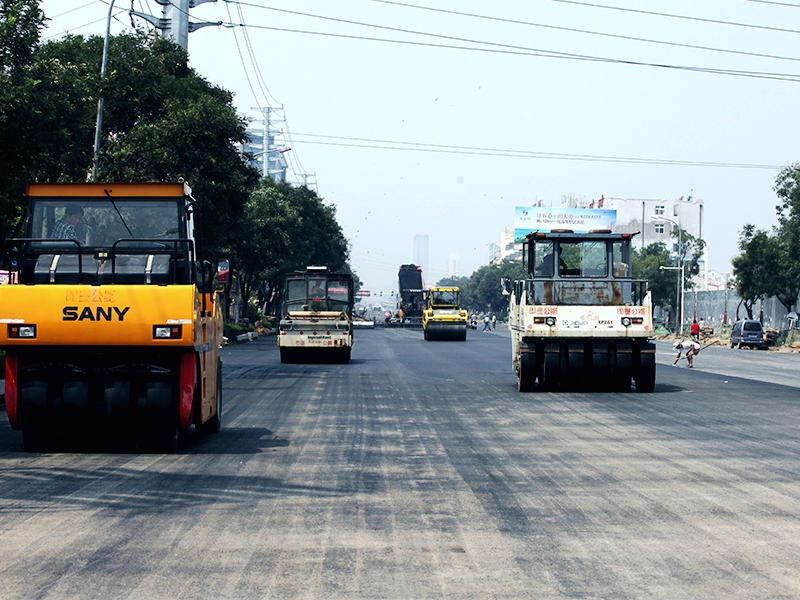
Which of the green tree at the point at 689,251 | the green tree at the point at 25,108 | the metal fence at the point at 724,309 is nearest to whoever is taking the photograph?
the green tree at the point at 25,108

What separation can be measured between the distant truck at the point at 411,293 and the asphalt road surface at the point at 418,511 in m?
74.1

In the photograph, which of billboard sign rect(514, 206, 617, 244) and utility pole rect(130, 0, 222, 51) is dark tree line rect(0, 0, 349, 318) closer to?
utility pole rect(130, 0, 222, 51)

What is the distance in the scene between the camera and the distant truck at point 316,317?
32.3 meters

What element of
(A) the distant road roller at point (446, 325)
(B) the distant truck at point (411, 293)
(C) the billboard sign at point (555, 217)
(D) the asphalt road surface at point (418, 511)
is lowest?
(D) the asphalt road surface at point (418, 511)

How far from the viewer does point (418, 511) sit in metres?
8.45

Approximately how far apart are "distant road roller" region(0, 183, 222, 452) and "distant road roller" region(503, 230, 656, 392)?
10.5 meters

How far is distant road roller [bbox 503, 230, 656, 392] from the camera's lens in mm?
21547

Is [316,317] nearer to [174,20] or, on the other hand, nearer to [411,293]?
[174,20]

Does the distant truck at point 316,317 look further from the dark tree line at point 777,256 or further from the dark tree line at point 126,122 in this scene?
the dark tree line at point 777,256

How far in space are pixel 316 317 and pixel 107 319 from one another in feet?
71.2

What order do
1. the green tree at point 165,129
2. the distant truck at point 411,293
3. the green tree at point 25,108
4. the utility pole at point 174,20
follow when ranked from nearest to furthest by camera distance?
the green tree at point 25,108 → the green tree at point 165,129 → the utility pole at point 174,20 → the distant truck at point 411,293

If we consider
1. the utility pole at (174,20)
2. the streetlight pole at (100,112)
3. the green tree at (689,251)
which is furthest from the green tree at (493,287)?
the streetlight pole at (100,112)

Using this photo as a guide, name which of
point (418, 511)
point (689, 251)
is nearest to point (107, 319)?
point (418, 511)

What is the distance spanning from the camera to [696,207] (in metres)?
153
